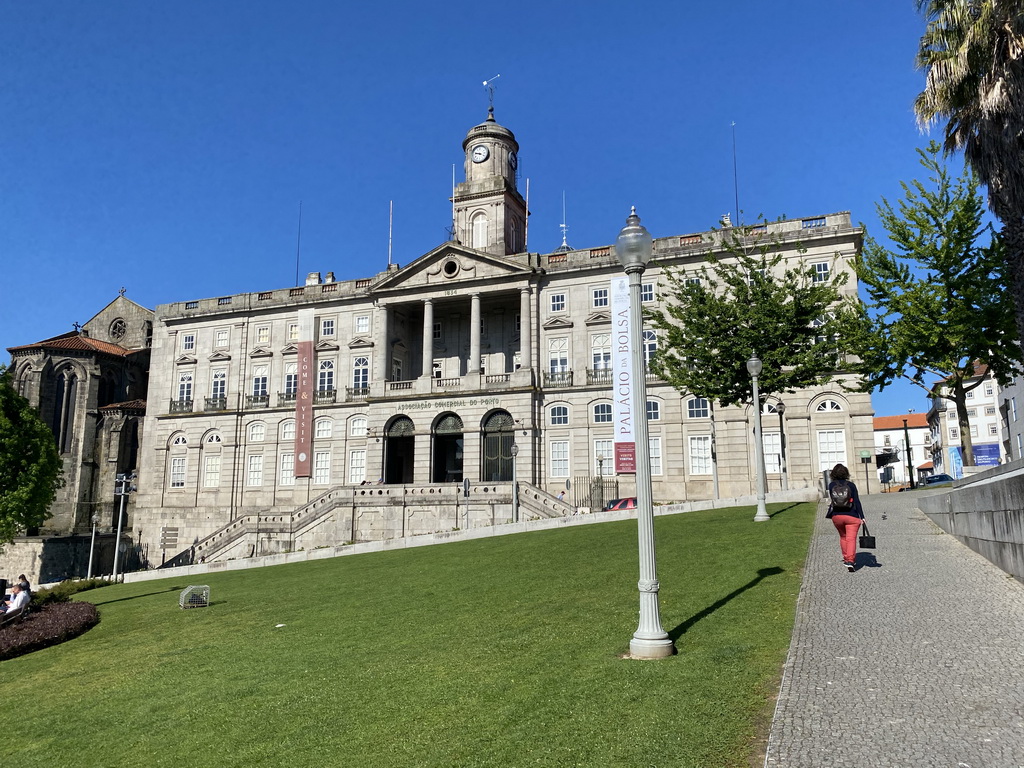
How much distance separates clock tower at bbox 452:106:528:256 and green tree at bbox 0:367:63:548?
102ft

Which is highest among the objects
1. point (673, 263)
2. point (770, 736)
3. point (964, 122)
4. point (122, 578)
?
point (673, 263)

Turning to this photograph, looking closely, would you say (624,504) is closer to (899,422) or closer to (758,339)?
(758,339)

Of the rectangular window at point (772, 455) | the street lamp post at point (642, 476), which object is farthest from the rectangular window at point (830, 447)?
→ the street lamp post at point (642, 476)

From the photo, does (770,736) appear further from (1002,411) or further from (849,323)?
(1002,411)

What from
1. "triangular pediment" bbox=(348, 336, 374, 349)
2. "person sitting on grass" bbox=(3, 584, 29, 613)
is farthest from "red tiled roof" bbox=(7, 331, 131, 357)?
"person sitting on grass" bbox=(3, 584, 29, 613)

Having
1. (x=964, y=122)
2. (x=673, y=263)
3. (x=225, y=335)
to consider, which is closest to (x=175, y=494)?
(x=225, y=335)

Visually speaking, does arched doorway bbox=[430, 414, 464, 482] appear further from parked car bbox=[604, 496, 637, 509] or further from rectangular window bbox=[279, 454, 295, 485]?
parked car bbox=[604, 496, 637, 509]

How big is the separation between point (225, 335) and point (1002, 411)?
219 ft

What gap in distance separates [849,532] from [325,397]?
Answer: 146ft

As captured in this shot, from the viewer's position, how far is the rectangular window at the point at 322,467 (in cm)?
5103

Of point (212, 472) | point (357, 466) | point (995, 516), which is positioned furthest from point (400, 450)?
point (995, 516)

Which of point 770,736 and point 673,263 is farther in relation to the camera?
point 673,263

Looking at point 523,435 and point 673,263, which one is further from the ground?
point 673,263

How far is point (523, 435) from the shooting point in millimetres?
45656
